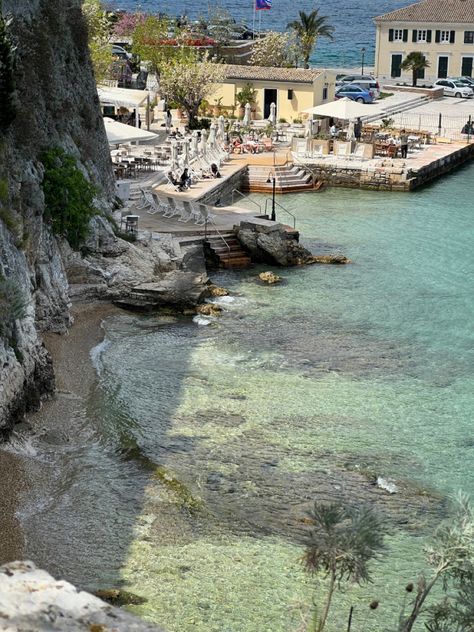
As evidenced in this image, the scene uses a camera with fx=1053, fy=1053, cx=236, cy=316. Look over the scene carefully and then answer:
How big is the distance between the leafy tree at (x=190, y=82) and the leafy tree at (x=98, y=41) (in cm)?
318

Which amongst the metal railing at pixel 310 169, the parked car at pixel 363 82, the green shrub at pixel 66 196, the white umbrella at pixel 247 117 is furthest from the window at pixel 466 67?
the green shrub at pixel 66 196

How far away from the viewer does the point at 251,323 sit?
28000 millimetres

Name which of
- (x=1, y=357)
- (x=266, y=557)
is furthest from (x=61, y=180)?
(x=266, y=557)

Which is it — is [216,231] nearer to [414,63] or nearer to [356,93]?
[356,93]

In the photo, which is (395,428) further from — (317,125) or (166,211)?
(317,125)

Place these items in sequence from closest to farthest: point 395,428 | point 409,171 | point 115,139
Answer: point 395,428, point 115,139, point 409,171

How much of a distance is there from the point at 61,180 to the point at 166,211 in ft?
31.2

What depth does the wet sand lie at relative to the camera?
1631cm

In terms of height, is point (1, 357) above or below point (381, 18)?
below

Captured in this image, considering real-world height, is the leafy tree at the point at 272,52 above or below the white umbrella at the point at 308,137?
above

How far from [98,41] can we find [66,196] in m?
28.1

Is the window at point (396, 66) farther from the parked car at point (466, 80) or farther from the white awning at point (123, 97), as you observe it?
the white awning at point (123, 97)

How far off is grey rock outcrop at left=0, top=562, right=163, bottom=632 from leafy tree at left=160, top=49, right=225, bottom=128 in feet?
148

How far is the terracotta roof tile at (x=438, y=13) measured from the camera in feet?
258
